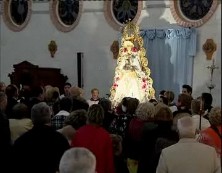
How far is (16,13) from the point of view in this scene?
14.9 meters

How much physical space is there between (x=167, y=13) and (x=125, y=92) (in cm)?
297

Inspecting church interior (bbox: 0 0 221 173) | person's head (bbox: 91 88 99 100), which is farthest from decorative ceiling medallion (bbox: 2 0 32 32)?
person's head (bbox: 91 88 99 100)

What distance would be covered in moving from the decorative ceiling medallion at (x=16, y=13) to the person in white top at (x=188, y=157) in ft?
39.1

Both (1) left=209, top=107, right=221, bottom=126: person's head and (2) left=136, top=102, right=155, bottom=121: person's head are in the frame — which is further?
(2) left=136, top=102, right=155, bottom=121: person's head

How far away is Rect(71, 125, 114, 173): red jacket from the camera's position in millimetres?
4035

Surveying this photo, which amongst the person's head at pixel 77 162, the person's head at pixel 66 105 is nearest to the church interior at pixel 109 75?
the person's head at pixel 66 105

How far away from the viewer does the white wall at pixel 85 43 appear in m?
11.8

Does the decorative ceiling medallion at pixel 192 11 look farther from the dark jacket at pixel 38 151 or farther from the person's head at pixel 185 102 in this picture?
the dark jacket at pixel 38 151

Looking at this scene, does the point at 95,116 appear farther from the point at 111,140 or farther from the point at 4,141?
the point at 4,141

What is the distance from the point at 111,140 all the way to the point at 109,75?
30.0ft

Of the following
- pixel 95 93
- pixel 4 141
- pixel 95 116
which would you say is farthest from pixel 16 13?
pixel 95 116

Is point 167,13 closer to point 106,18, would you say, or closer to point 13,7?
point 106,18

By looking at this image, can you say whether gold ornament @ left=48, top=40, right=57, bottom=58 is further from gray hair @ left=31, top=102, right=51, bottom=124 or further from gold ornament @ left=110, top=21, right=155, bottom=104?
gray hair @ left=31, top=102, right=51, bottom=124

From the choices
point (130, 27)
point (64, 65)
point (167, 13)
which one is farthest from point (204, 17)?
point (64, 65)
